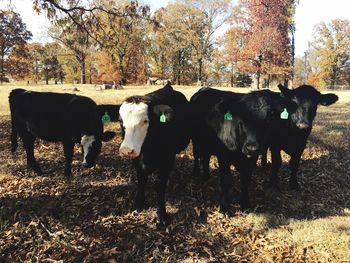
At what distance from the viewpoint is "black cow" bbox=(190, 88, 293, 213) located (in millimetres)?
5258

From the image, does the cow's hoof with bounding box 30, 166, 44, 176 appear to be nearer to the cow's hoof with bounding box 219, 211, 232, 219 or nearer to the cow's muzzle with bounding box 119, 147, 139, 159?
the cow's muzzle with bounding box 119, 147, 139, 159

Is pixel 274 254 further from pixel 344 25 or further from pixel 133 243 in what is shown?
pixel 344 25

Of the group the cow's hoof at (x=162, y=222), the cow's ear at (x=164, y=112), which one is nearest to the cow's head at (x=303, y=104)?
the cow's ear at (x=164, y=112)

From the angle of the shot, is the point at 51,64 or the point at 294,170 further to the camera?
the point at 51,64

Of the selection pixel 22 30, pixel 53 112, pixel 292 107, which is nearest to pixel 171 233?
pixel 292 107

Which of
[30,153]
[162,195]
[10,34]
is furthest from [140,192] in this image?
[10,34]

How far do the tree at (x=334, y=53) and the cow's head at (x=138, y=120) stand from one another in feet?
158

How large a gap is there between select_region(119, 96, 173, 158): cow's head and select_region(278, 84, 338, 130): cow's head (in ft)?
8.49

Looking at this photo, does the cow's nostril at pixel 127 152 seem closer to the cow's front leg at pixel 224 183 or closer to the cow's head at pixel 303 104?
the cow's front leg at pixel 224 183

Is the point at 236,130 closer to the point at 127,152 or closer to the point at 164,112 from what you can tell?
the point at 164,112

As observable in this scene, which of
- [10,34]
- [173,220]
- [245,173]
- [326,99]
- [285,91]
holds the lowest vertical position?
[173,220]

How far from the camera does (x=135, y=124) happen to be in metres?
4.73

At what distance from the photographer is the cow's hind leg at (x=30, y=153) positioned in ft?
22.9

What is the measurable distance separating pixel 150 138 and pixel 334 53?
4944 cm
